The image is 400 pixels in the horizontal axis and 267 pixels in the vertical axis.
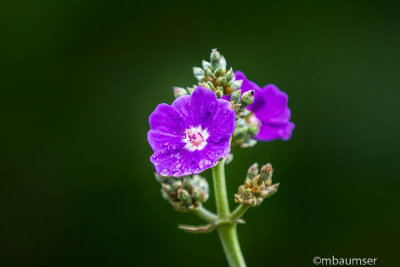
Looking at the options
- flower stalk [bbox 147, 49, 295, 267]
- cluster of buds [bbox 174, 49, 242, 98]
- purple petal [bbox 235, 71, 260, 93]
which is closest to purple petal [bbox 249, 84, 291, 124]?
purple petal [bbox 235, 71, 260, 93]

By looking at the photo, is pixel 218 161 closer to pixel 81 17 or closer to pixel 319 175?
pixel 319 175

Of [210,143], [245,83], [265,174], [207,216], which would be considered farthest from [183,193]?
[245,83]

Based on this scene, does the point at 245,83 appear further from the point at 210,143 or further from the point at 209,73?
the point at 210,143

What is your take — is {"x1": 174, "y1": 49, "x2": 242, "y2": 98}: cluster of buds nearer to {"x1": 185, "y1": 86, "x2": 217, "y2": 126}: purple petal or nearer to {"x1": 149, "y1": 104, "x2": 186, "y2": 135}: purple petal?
{"x1": 185, "y1": 86, "x2": 217, "y2": 126}: purple petal

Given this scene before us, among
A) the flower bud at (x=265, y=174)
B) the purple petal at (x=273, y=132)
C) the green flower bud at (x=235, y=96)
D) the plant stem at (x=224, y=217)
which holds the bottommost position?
the plant stem at (x=224, y=217)

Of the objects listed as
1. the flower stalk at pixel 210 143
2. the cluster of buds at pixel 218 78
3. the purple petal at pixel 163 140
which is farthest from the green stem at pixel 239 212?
the cluster of buds at pixel 218 78

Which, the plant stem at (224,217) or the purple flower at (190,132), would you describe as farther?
the plant stem at (224,217)

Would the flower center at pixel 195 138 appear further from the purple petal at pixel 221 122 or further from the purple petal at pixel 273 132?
the purple petal at pixel 273 132
